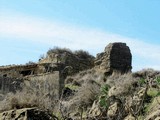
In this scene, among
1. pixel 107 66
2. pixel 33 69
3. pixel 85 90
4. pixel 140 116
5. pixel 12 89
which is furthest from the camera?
pixel 33 69

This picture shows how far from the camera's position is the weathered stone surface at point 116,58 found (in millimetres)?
30906

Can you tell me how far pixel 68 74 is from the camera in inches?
1296

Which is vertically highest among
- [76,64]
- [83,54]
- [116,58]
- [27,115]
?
[83,54]

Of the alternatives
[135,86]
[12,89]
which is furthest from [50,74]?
[135,86]

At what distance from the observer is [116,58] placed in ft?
103

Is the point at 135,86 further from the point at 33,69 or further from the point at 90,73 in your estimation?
the point at 33,69

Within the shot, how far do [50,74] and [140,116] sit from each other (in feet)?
31.6

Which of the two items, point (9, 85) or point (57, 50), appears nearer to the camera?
point (9, 85)

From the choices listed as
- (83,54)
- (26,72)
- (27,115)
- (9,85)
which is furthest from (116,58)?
(27,115)

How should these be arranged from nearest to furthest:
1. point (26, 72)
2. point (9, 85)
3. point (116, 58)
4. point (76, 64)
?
1. point (9, 85)
2. point (116, 58)
3. point (26, 72)
4. point (76, 64)

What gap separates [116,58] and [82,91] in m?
11.9

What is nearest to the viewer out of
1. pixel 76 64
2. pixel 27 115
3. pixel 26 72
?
pixel 27 115

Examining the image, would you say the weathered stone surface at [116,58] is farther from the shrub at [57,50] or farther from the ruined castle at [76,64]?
the shrub at [57,50]

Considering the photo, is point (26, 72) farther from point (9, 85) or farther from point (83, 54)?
point (9, 85)
